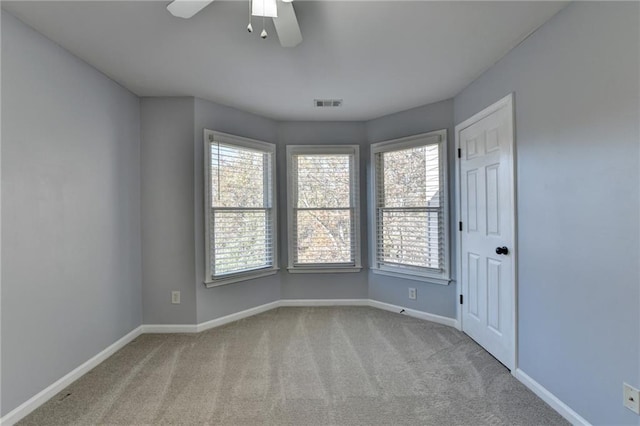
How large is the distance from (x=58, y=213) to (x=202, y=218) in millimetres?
1257

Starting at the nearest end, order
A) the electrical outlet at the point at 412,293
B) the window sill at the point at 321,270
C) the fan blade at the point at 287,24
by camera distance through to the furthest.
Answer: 1. the fan blade at the point at 287,24
2. the electrical outlet at the point at 412,293
3. the window sill at the point at 321,270

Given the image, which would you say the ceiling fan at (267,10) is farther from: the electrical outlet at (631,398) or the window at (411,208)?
the electrical outlet at (631,398)

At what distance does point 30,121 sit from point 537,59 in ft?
10.8

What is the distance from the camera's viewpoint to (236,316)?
11.8 feet

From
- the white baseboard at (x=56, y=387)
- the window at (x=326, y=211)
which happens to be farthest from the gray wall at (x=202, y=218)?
the white baseboard at (x=56, y=387)

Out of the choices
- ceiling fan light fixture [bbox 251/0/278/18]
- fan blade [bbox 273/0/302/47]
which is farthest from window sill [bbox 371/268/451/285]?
ceiling fan light fixture [bbox 251/0/278/18]

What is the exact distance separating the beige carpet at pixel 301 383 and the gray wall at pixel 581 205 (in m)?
0.38

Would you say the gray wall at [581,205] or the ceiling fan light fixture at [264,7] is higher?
the ceiling fan light fixture at [264,7]

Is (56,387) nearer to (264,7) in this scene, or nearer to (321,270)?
(321,270)

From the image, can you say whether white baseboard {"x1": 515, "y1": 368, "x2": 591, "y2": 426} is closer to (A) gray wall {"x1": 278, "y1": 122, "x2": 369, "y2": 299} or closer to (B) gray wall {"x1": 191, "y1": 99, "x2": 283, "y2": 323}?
(A) gray wall {"x1": 278, "y1": 122, "x2": 369, "y2": 299}

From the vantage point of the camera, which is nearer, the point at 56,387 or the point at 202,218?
the point at 56,387

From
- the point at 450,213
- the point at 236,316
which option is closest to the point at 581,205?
the point at 450,213

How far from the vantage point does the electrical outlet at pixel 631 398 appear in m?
1.49

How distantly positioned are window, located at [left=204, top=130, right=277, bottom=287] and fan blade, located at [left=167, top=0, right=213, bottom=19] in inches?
69.5
